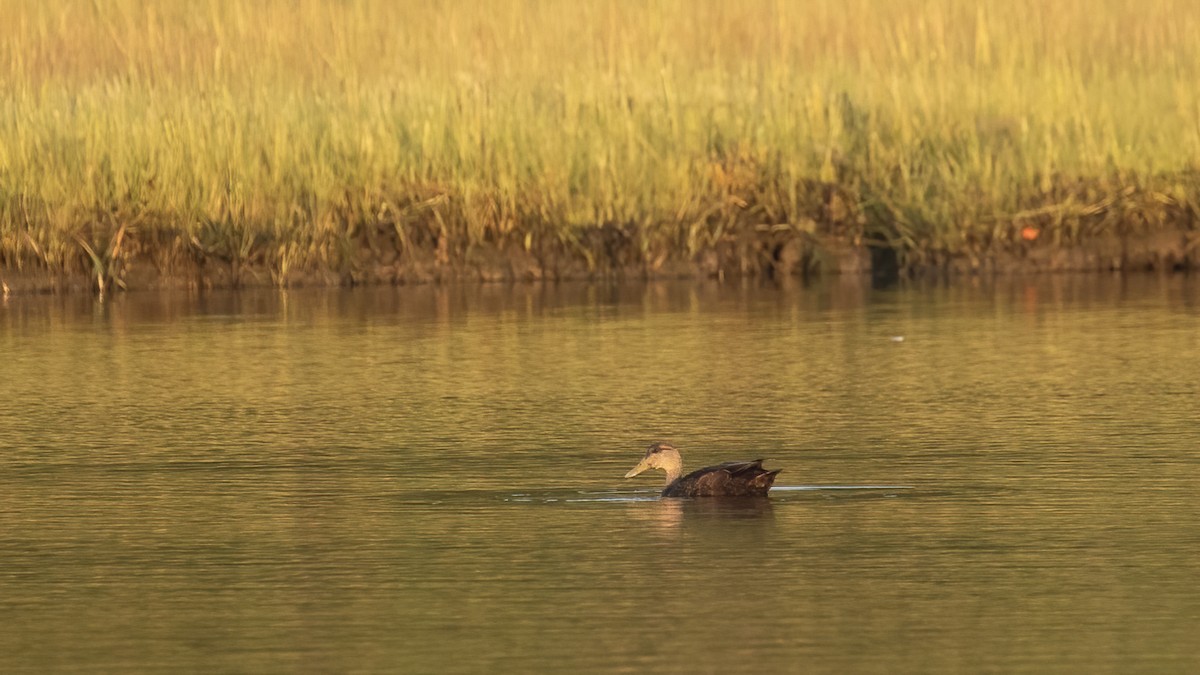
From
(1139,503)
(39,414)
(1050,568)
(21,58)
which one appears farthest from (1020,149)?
(1050,568)

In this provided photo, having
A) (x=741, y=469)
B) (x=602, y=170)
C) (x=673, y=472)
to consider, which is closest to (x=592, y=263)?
(x=602, y=170)

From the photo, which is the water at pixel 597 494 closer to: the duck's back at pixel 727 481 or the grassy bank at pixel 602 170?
the duck's back at pixel 727 481

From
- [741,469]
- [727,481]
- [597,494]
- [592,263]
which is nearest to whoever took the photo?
[741,469]

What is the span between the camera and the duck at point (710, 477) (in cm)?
1023

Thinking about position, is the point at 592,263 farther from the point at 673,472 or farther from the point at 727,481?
the point at 727,481

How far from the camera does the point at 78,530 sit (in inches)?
A: 385

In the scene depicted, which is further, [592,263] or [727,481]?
[592,263]

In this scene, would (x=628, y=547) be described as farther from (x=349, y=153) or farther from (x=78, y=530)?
(x=349, y=153)

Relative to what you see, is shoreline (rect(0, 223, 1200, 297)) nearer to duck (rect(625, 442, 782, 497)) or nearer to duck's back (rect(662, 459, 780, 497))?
duck (rect(625, 442, 782, 497))

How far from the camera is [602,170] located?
2156 cm

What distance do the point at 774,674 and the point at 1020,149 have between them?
15415 millimetres

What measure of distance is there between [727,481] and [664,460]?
1.28 feet

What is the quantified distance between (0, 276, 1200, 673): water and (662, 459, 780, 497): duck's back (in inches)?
2.6

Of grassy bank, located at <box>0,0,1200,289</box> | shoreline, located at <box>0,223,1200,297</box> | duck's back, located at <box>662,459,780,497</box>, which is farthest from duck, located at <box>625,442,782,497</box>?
shoreline, located at <box>0,223,1200,297</box>
